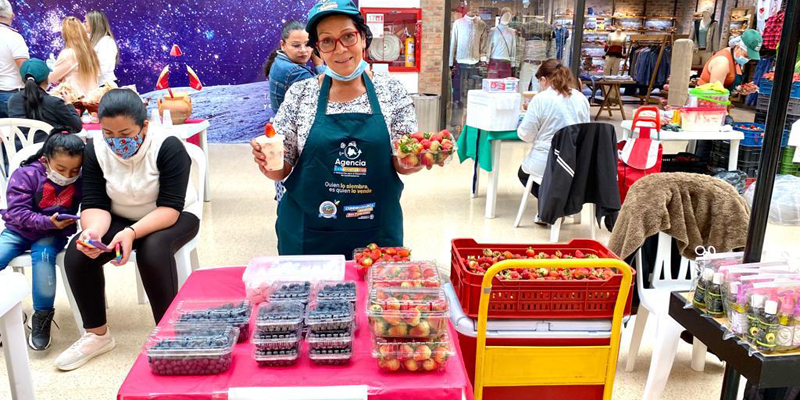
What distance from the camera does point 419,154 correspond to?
78.0 inches

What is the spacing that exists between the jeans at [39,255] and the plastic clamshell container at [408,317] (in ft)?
6.88

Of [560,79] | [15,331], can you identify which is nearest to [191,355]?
[15,331]

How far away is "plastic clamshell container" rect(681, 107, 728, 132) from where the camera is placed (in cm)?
504

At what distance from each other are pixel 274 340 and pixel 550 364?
90 cm

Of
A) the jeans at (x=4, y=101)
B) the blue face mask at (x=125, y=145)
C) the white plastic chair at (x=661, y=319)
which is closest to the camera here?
the white plastic chair at (x=661, y=319)

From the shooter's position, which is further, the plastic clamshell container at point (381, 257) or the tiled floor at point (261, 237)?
the tiled floor at point (261, 237)

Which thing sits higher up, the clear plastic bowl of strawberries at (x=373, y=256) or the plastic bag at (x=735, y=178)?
the clear plastic bowl of strawberries at (x=373, y=256)

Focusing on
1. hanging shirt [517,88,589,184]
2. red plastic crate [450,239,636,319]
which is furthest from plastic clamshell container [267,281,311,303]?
hanging shirt [517,88,589,184]

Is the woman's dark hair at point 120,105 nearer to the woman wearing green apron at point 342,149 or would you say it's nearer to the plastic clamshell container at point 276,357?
the woman wearing green apron at point 342,149

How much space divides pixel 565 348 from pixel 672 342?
0.75m

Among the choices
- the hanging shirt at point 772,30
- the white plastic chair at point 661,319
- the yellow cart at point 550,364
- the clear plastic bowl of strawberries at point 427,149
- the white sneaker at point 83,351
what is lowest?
the white sneaker at point 83,351

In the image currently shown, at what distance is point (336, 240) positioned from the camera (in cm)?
228

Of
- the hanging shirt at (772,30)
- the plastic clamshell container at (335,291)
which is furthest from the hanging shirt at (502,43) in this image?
the plastic clamshell container at (335,291)

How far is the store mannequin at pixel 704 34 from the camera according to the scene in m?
13.1
